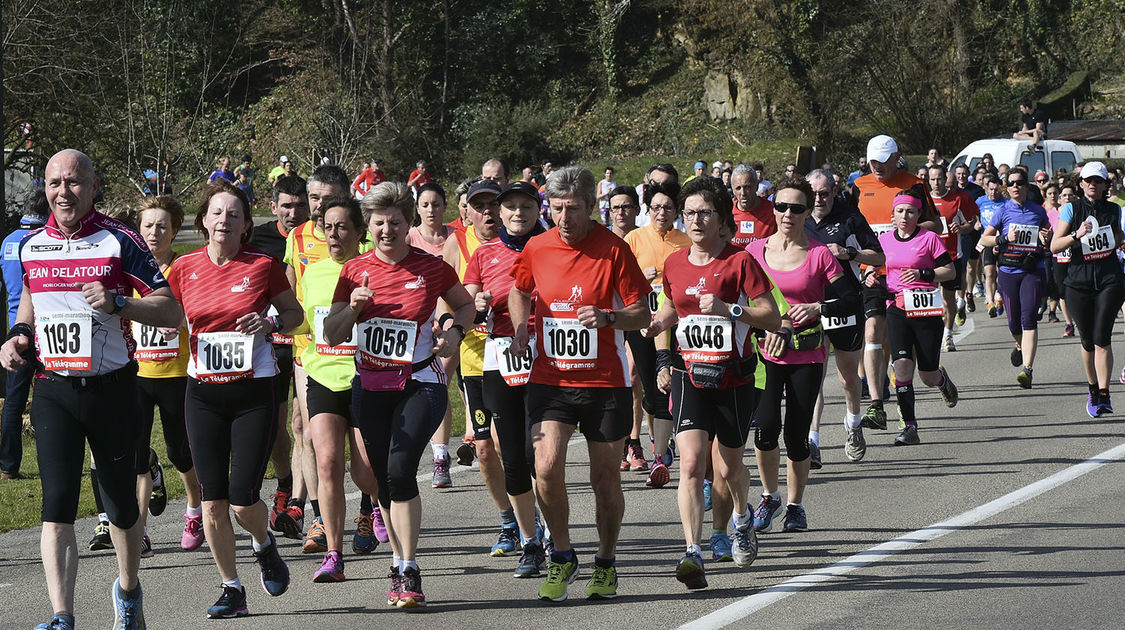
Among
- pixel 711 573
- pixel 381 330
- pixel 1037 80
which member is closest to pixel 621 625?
pixel 711 573

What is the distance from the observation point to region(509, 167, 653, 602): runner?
700 centimetres

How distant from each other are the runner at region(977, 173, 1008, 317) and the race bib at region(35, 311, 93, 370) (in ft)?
41.1

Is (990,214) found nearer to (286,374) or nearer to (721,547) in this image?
(721,547)

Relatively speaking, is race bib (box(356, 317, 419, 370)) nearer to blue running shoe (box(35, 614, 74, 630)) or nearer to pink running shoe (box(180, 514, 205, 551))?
blue running shoe (box(35, 614, 74, 630))

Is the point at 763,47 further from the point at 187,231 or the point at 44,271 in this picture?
the point at 44,271

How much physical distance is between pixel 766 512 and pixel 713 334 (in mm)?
1559

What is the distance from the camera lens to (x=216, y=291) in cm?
702

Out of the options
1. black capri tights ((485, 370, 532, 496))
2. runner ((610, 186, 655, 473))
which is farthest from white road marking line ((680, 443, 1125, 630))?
runner ((610, 186, 655, 473))

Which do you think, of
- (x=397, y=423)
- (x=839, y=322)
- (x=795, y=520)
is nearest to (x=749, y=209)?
(x=839, y=322)

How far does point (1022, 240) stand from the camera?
14359mm

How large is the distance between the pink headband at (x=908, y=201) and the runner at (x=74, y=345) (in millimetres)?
7086

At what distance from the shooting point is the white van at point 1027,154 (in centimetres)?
2953

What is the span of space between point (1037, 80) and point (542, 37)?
16.2 m

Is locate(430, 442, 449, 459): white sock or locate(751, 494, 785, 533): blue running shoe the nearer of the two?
locate(751, 494, 785, 533): blue running shoe
